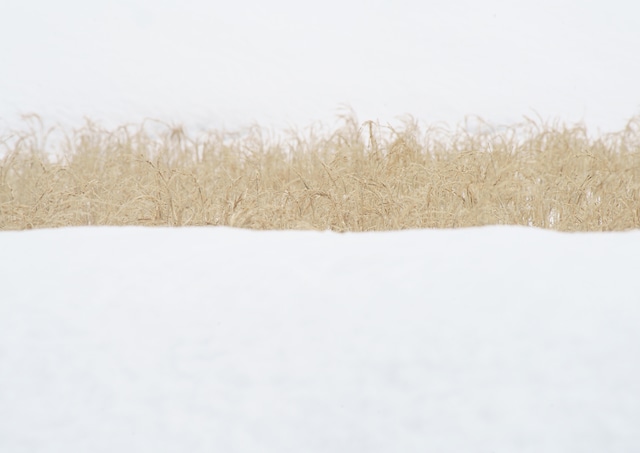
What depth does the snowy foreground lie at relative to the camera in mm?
909

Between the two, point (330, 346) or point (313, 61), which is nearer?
point (330, 346)

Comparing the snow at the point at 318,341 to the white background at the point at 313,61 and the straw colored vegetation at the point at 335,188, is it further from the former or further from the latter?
the white background at the point at 313,61

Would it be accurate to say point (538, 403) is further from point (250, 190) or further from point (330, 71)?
point (330, 71)

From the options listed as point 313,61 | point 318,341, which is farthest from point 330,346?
point 313,61

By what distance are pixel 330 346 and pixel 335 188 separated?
2.34 metres

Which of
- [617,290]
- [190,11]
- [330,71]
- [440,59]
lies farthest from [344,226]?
[190,11]

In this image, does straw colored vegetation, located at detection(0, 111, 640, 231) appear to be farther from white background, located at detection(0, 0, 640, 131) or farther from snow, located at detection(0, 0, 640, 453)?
white background, located at detection(0, 0, 640, 131)

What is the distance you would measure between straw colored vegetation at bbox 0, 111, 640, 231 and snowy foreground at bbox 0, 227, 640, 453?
116cm

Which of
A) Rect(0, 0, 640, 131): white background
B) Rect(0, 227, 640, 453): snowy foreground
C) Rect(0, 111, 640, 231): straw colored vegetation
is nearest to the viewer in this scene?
Rect(0, 227, 640, 453): snowy foreground

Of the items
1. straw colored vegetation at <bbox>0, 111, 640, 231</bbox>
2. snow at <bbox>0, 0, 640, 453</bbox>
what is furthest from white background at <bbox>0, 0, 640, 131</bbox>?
snow at <bbox>0, 0, 640, 453</bbox>

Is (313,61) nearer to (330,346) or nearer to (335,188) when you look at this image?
(335,188)

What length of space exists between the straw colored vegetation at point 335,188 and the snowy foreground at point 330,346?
1157 millimetres

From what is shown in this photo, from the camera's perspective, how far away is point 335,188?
3320 millimetres

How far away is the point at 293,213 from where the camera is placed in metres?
3.01
